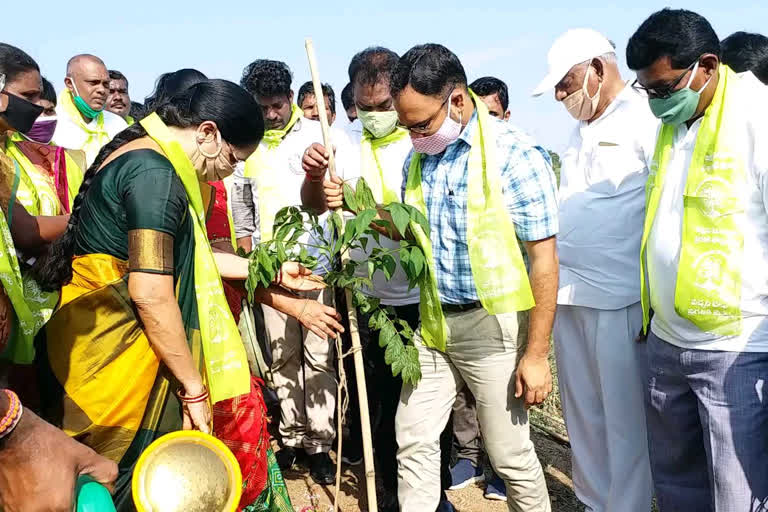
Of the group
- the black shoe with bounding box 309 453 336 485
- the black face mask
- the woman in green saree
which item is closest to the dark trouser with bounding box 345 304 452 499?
the black shoe with bounding box 309 453 336 485

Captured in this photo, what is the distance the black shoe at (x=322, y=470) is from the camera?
4449 mm

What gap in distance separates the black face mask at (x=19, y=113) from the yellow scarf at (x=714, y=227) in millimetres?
2673

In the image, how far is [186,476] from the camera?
2299 mm

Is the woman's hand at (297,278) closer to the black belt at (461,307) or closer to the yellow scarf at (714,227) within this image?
the black belt at (461,307)

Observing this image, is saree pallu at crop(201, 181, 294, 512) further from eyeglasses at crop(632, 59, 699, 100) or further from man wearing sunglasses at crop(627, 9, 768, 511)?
eyeglasses at crop(632, 59, 699, 100)

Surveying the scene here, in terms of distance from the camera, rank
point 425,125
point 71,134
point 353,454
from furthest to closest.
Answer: point 71,134 → point 353,454 → point 425,125

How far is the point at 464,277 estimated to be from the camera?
10.3 feet

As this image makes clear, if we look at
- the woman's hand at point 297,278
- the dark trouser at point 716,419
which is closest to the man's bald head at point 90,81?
the woman's hand at point 297,278

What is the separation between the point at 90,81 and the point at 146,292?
3649 mm

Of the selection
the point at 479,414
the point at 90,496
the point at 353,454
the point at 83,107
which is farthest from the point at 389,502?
the point at 83,107

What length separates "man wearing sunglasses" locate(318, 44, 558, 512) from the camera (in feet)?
9.87

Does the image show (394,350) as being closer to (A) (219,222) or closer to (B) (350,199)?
(B) (350,199)

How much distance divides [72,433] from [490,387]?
5.28ft

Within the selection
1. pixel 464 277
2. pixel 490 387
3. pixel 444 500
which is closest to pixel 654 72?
pixel 464 277
